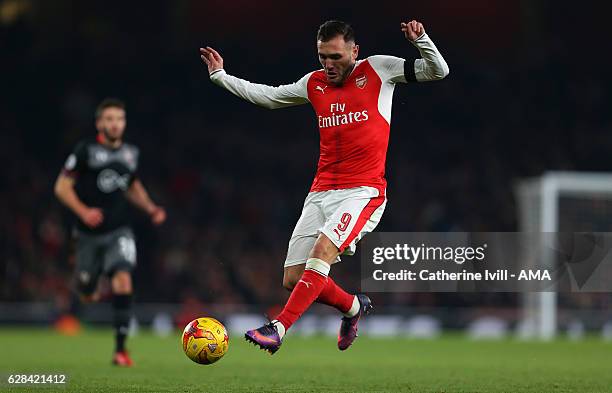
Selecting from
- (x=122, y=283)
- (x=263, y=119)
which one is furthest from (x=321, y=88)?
(x=263, y=119)

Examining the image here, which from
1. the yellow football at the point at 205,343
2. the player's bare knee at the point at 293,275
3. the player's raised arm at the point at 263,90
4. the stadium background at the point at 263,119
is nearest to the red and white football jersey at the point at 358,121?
the player's raised arm at the point at 263,90

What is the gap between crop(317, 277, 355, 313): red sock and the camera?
7.30m

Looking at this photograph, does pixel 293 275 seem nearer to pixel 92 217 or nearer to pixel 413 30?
pixel 413 30

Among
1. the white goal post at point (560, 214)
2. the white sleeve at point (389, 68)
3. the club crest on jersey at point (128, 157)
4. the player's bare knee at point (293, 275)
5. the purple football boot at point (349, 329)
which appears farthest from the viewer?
the white goal post at point (560, 214)

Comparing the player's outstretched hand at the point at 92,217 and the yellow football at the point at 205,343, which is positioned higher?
the player's outstretched hand at the point at 92,217

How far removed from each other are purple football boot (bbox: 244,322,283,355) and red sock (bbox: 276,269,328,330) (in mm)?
188

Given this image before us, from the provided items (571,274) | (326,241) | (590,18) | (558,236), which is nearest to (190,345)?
(326,241)

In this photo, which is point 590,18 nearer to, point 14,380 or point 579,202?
point 579,202

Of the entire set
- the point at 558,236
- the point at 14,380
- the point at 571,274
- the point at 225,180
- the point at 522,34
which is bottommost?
the point at 14,380

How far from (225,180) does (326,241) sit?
15.7 meters

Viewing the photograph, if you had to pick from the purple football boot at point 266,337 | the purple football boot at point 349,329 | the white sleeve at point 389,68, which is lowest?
the purple football boot at point 266,337

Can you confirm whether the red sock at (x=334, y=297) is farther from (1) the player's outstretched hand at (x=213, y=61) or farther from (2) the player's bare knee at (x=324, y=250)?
(1) the player's outstretched hand at (x=213, y=61)

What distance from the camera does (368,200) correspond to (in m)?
6.96

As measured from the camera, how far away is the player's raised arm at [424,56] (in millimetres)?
6562
